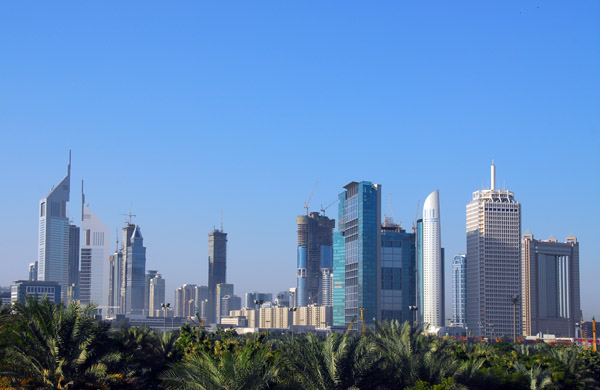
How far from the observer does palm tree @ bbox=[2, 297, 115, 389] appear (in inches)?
1178

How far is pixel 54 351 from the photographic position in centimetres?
3020

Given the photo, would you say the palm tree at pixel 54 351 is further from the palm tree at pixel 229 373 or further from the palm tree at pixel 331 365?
the palm tree at pixel 331 365

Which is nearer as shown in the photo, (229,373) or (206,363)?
(229,373)

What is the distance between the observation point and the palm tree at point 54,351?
98.2 feet

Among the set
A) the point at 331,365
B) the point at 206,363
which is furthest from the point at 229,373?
the point at 331,365

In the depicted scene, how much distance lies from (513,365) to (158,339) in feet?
80.2

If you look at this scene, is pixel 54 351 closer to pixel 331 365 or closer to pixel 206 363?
pixel 206 363

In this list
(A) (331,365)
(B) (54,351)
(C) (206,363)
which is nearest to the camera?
(C) (206,363)

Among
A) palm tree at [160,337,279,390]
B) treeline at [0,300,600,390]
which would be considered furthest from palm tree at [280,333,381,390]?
palm tree at [160,337,279,390]

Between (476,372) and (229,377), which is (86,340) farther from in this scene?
(476,372)

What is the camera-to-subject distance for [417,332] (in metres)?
46.5

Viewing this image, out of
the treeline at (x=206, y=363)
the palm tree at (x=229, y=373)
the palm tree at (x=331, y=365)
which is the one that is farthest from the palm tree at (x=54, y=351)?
the palm tree at (x=331, y=365)

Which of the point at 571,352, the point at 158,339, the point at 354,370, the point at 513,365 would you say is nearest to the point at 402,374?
the point at 354,370

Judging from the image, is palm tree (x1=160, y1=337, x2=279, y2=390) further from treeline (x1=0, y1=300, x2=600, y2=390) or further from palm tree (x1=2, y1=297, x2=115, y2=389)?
palm tree (x1=2, y1=297, x2=115, y2=389)
